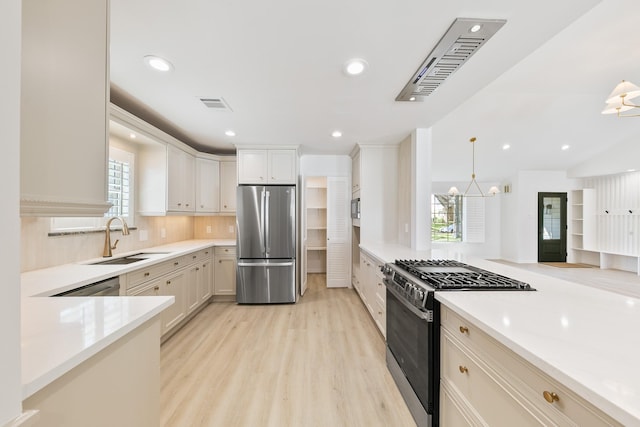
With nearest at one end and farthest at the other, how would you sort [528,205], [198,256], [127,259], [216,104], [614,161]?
[216,104] < [127,259] < [198,256] < [614,161] < [528,205]

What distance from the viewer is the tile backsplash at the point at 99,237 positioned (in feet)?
6.50

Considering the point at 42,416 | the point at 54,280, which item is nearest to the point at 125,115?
the point at 54,280

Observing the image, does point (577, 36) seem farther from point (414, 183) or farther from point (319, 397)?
point (319, 397)

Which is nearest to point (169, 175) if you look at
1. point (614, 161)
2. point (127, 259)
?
point (127, 259)

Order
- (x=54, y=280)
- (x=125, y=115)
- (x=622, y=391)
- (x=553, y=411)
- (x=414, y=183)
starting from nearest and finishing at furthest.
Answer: (x=622, y=391) → (x=553, y=411) → (x=54, y=280) → (x=125, y=115) → (x=414, y=183)

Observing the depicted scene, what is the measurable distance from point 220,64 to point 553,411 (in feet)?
8.16

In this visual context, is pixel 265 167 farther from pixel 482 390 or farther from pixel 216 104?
pixel 482 390

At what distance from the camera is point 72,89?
94 cm

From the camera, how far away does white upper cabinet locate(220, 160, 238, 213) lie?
4352 millimetres

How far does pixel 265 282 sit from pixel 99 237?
201cm

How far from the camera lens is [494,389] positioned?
107 cm

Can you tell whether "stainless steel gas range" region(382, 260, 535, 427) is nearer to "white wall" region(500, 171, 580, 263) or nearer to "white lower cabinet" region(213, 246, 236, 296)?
"white lower cabinet" region(213, 246, 236, 296)

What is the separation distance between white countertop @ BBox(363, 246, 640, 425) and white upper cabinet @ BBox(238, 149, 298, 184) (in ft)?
9.57

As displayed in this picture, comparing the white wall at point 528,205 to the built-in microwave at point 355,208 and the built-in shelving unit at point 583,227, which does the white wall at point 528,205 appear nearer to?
the built-in shelving unit at point 583,227
